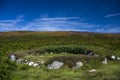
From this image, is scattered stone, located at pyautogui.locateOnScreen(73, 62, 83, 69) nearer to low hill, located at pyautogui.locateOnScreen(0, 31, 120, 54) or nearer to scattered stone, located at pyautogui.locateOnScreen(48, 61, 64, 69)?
scattered stone, located at pyautogui.locateOnScreen(48, 61, 64, 69)

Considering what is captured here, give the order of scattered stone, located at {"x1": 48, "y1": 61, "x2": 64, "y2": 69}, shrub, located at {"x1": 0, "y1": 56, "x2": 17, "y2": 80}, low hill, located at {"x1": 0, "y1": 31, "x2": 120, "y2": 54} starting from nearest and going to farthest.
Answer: shrub, located at {"x1": 0, "y1": 56, "x2": 17, "y2": 80} → scattered stone, located at {"x1": 48, "y1": 61, "x2": 64, "y2": 69} → low hill, located at {"x1": 0, "y1": 31, "x2": 120, "y2": 54}

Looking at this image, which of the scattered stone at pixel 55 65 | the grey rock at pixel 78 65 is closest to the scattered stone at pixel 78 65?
the grey rock at pixel 78 65

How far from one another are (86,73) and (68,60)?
13.0 feet

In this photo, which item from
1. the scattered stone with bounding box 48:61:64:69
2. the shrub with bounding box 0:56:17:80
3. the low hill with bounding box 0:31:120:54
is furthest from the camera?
the low hill with bounding box 0:31:120:54

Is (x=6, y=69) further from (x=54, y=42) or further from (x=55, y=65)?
(x=54, y=42)

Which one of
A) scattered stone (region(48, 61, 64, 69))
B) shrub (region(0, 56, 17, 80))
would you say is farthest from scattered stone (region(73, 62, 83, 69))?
shrub (region(0, 56, 17, 80))

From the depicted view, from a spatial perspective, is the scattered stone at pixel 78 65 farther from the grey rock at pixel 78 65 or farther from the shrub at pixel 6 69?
the shrub at pixel 6 69

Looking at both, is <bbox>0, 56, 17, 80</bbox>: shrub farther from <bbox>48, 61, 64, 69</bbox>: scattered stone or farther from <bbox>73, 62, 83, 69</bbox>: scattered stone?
<bbox>73, 62, 83, 69</bbox>: scattered stone

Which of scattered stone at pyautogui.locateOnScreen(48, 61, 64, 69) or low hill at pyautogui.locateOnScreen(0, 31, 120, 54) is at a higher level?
scattered stone at pyautogui.locateOnScreen(48, 61, 64, 69)

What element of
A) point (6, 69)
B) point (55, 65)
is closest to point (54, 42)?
point (55, 65)

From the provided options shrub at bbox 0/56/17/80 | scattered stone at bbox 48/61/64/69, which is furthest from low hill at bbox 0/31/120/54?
shrub at bbox 0/56/17/80

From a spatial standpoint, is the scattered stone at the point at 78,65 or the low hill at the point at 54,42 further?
the low hill at the point at 54,42

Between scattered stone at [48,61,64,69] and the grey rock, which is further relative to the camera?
scattered stone at [48,61,64,69]

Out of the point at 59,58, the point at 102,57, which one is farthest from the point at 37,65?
the point at 102,57
